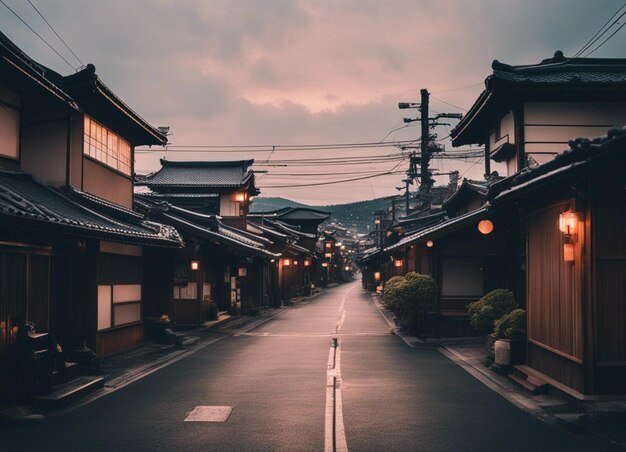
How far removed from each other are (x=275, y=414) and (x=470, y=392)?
4653 mm

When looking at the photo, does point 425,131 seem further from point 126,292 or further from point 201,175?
point 126,292

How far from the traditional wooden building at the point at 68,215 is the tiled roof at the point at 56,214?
0.12ft

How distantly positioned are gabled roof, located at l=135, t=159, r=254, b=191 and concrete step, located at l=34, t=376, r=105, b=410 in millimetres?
31049

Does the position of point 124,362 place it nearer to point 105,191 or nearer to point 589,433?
point 105,191

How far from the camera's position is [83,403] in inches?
496

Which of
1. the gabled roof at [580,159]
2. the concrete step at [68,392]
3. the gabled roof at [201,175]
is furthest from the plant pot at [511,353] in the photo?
the gabled roof at [201,175]

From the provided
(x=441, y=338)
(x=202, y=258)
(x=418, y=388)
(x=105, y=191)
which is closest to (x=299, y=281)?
(x=202, y=258)

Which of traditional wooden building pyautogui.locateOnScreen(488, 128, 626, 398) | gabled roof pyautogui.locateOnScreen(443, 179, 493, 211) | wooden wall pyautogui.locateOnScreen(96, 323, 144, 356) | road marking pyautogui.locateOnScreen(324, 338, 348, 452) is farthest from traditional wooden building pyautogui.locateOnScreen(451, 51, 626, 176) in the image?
wooden wall pyautogui.locateOnScreen(96, 323, 144, 356)

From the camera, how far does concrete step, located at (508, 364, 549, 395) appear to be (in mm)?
13250

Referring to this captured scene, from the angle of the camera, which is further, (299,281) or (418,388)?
(299,281)

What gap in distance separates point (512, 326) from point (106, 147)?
13.2 meters

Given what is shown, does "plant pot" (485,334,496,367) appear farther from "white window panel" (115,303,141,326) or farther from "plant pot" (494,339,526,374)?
"white window panel" (115,303,141,326)

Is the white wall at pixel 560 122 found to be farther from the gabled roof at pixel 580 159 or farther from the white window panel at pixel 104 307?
the white window panel at pixel 104 307

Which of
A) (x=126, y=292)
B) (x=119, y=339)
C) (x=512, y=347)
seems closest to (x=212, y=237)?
(x=126, y=292)
